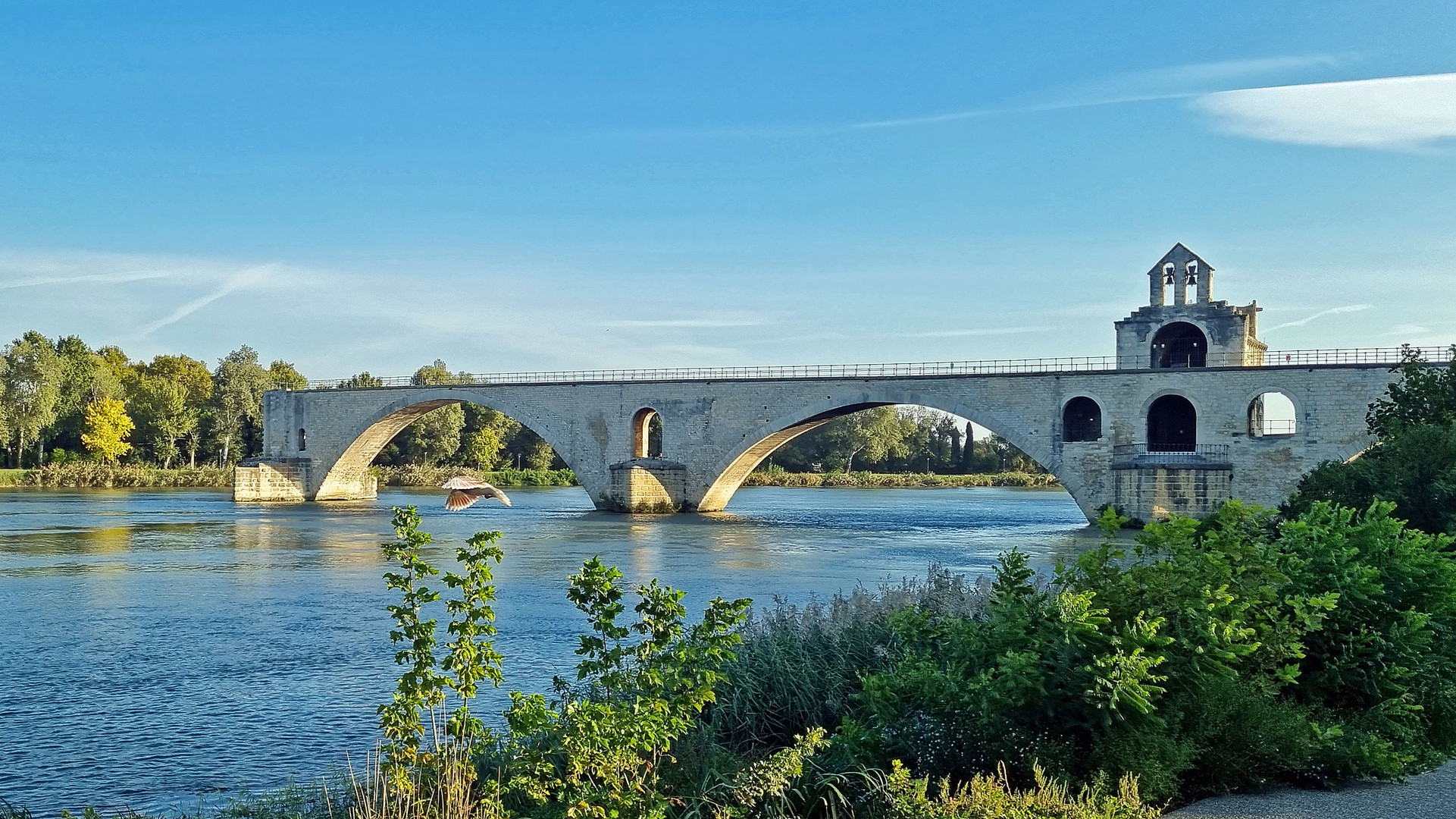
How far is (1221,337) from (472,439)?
56606 millimetres

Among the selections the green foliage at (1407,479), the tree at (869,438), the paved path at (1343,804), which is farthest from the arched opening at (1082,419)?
the tree at (869,438)

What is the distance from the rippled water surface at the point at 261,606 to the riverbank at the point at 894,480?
33.5 m

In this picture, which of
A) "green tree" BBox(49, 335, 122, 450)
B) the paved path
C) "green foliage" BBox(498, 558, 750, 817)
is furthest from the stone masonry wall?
"green foliage" BBox(498, 558, 750, 817)

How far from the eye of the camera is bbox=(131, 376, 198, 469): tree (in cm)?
8019

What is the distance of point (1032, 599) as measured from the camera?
7.16m

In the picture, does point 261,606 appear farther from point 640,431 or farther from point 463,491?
point 640,431

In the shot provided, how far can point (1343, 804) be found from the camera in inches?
256

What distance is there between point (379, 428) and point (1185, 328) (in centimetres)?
3761

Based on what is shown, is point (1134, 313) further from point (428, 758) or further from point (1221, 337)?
point (428, 758)

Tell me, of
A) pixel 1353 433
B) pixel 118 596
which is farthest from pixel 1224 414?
pixel 118 596

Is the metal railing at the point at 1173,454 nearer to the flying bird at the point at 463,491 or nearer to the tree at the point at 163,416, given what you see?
the flying bird at the point at 463,491

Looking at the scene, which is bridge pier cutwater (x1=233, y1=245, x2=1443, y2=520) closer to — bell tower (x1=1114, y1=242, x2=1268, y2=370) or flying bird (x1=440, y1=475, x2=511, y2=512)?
bell tower (x1=1114, y1=242, x2=1268, y2=370)

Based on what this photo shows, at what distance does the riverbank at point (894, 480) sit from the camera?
83688 mm

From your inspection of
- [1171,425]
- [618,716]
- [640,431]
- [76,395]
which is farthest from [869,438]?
[618,716]
